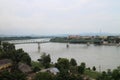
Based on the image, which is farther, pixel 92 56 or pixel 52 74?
pixel 92 56

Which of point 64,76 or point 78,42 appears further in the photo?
point 78,42

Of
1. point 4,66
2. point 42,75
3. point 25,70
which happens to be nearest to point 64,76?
point 42,75

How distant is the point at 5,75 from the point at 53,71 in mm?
2061

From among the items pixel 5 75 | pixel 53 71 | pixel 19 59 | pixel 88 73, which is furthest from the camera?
pixel 19 59

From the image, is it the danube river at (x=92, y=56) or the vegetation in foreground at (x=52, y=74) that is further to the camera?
the danube river at (x=92, y=56)

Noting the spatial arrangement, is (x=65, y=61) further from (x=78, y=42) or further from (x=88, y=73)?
(x=78, y=42)

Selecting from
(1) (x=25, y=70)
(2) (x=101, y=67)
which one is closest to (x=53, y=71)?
(1) (x=25, y=70)

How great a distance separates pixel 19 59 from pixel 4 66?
38.4 inches

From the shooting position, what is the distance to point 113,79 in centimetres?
610

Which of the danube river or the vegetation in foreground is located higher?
the vegetation in foreground

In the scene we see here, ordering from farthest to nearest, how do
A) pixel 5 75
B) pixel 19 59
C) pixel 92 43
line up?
pixel 92 43 → pixel 19 59 → pixel 5 75

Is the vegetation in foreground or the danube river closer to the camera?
the vegetation in foreground

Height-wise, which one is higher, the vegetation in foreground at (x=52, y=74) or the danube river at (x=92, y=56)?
the vegetation in foreground at (x=52, y=74)

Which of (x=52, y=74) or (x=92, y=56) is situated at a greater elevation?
(x=52, y=74)
